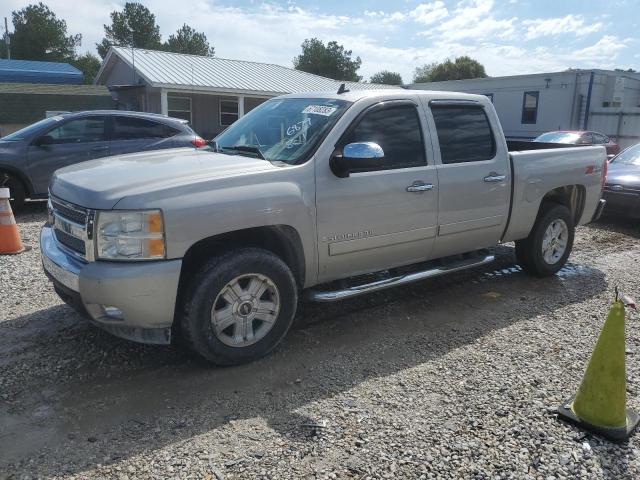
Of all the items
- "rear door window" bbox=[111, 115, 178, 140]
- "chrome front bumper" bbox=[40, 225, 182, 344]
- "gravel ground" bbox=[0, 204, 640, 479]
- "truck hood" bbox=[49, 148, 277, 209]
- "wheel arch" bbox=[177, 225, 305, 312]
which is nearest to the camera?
"gravel ground" bbox=[0, 204, 640, 479]

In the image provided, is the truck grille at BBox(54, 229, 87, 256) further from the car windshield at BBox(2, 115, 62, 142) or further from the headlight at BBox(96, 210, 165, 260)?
the car windshield at BBox(2, 115, 62, 142)

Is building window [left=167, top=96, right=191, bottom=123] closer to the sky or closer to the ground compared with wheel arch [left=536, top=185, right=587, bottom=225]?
closer to the sky

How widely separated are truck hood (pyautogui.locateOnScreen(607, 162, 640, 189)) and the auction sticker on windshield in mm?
6813

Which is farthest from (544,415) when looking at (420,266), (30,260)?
(30,260)

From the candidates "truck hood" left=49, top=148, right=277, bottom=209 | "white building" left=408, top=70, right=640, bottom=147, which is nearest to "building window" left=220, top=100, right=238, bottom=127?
"white building" left=408, top=70, right=640, bottom=147

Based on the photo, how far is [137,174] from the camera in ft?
12.2

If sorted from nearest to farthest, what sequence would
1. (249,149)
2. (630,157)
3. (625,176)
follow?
1. (249,149)
2. (625,176)
3. (630,157)

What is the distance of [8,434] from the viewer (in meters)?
3.06

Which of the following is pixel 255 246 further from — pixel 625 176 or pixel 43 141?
pixel 625 176

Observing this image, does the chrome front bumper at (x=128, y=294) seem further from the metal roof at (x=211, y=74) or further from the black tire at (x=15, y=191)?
the metal roof at (x=211, y=74)

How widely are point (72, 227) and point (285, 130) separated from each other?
1784mm

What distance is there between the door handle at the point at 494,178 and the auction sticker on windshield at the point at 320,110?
5.44 feet

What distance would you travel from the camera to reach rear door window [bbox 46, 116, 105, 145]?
29.9ft

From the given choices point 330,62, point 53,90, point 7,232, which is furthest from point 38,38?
point 7,232
